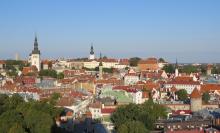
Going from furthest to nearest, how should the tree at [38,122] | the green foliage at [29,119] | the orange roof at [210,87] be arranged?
1. the orange roof at [210,87]
2. the tree at [38,122]
3. the green foliage at [29,119]

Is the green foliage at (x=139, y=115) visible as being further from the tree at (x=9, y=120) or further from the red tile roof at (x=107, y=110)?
the tree at (x=9, y=120)

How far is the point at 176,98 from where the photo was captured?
61812mm

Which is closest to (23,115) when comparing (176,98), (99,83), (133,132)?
(133,132)

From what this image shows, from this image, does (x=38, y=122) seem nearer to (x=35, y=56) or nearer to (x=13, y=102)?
(x=13, y=102)

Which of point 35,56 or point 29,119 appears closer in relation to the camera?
point 29,119

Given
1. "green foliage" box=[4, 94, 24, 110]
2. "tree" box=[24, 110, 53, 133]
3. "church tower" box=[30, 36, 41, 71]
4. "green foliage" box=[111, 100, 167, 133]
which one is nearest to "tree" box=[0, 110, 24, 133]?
"tree" box=[24, 110, 53, 133]

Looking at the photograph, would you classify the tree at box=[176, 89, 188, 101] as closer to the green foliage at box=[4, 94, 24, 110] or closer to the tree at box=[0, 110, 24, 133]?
the green foliage at box=[4, 94, 24, 110]

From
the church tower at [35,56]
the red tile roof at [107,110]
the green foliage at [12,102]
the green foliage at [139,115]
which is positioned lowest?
the red tile roof at [107,110]

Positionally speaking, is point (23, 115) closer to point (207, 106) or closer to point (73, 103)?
point (73, 103)

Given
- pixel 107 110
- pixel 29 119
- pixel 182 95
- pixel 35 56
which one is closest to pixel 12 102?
pixel 107 110

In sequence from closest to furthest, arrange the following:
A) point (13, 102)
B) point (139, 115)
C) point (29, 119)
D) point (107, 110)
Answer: point (29, 119) < point (139, 115) < point (13, 102) < point (107, 110)

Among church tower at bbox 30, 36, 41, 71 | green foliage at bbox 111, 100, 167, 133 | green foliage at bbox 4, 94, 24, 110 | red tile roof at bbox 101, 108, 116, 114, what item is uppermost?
church tower at bbox 30, 36, 41, 71

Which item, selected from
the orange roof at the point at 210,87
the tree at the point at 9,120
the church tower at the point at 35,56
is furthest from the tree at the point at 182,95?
the church tower at the point at 35,56

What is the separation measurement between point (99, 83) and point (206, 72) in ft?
146
